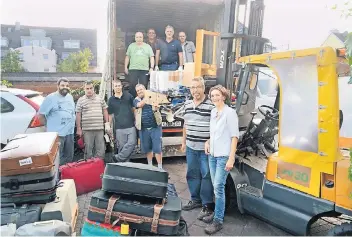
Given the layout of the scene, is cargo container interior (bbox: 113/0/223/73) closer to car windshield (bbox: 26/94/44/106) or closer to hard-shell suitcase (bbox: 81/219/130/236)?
car windshield (bbox: 26/94/44/106)

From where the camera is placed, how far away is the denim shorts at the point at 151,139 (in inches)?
212

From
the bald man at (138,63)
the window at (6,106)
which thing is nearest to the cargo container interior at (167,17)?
the bald man at (138,63)

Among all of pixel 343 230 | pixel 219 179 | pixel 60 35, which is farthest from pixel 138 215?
Result: pixel 60 35

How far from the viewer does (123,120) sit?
17.7ft

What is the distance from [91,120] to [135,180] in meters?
2.59

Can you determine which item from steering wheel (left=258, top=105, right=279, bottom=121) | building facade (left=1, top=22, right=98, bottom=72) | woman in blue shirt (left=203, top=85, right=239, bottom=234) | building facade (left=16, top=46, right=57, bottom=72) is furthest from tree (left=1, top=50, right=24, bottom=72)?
woman in blue shirt (left=203, top=85, right=239, bottom=234)

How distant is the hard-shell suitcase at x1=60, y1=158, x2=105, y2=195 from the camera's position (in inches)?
186

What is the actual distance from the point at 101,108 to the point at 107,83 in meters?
1.36

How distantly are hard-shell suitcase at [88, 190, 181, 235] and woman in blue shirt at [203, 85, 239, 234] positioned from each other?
29.4 inches

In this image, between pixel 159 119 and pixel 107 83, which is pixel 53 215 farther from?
pixel 107 83

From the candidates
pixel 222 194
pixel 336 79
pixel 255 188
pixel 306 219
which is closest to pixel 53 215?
pixel 222 194

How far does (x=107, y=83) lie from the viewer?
22.3 feet

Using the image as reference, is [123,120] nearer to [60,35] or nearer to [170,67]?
[170,67]

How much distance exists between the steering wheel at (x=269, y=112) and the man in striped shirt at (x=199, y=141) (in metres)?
0.66
